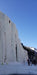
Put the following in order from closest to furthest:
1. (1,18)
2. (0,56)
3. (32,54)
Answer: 1. (0,56)
2. (1,18)
3. (32,54)

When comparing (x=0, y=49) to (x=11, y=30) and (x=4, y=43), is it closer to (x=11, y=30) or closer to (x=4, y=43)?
(x=4, y=43)

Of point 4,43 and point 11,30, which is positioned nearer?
point 4,43

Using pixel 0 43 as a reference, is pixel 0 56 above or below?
below

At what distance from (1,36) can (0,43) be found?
3.53 feet

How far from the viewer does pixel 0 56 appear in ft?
70.7

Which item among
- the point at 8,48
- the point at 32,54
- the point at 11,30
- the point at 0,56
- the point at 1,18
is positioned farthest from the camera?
the point at 32,54

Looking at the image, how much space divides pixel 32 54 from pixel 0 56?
1147 inches

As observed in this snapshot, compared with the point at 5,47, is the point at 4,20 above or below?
above

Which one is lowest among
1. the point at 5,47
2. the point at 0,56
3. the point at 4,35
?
the point at 0,56

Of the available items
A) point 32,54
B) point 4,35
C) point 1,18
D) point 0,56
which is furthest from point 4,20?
point 32,54

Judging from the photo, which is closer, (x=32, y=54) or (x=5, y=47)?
(x=5, y=47)

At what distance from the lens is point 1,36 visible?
73.7 feet

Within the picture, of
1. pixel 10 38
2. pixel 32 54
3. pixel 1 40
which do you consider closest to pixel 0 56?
pixel 1 40

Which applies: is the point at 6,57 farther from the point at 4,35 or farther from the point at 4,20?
the point at 4,20
